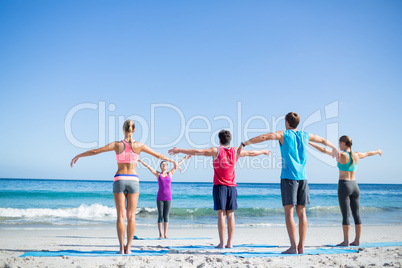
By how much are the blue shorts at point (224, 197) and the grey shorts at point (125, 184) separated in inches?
57.5

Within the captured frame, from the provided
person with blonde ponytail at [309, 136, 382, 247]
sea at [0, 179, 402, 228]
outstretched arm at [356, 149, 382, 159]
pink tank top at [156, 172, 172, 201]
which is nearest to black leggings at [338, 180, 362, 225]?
person with blonde ponytail at [309, 136, 382, 247]

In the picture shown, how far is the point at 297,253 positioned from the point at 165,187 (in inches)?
147

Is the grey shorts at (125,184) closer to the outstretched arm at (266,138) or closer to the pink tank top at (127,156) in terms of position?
the pink tank top at (127,156)

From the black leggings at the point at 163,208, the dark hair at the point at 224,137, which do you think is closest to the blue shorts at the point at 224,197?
the dark hair at the point at 224,137

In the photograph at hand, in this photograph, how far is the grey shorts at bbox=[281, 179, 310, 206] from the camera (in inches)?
197

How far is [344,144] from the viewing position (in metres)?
6.51

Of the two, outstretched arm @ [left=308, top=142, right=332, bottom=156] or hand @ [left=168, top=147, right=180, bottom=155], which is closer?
hand @ [left=168, top=147, right=180, bottom=155]

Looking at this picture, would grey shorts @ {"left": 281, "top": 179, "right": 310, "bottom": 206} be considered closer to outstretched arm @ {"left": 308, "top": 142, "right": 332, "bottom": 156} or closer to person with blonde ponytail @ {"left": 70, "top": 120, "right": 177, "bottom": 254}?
outstretched arm @ {"left": 308, "top": 142, "right": 332, "bottom": 156}

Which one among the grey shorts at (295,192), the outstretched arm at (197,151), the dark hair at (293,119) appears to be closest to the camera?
the grey shorts at (295,192)

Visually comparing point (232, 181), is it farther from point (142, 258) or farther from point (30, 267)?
point (30, 267)

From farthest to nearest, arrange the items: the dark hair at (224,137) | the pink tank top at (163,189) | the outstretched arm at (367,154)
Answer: the pink tank top at (163,189)
the outstretched arm at (367,154)
the dark hair at (224,137)

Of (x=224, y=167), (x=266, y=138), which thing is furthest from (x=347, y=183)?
(x=224, y=167)

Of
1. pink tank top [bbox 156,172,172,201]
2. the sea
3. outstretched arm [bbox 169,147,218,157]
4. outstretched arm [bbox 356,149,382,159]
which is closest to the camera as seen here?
outstretched arm [bbox 169,147,218,157]

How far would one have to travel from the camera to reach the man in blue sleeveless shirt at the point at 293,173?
5031 millimetres
